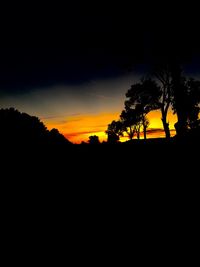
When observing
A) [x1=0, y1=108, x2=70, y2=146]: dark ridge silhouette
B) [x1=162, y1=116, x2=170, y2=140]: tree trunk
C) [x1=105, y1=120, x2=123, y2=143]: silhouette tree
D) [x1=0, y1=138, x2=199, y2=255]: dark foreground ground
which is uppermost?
[x1=105, y1=120, x2=123, y2=143]: silhouette tree

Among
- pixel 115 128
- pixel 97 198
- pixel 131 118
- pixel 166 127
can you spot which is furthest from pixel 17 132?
pixel 115 128

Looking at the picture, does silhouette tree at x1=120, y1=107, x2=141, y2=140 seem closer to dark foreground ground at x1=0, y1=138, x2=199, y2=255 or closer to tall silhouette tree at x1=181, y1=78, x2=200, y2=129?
tall silhouette tree at x1=181, y1=78, x2=200, y2=129

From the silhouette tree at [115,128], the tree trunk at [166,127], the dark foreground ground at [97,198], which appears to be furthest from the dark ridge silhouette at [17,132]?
the silhouette tree at [115,128]

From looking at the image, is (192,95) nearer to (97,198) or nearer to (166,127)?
(166,127)

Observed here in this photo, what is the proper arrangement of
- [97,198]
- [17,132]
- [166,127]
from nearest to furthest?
[97,198]
[17,132]
[166,127]

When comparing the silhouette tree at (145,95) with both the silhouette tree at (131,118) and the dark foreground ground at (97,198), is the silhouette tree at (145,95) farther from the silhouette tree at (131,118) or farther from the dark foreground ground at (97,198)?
the dark foreground ground at (97,198)

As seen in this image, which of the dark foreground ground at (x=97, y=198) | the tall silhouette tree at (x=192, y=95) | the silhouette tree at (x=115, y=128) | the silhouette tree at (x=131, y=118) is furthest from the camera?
the silhouette tree at (x=115, y=128)

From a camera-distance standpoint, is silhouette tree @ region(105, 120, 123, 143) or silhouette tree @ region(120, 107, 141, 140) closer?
silhouette tree @ region(120, 107, 141, 140)

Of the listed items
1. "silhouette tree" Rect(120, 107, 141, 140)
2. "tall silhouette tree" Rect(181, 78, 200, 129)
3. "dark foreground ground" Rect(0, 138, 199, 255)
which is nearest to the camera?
"dark foreground ground" Rect(0, 138, 199, 255)

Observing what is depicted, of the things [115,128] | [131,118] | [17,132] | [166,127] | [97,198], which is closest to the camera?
[97,198]

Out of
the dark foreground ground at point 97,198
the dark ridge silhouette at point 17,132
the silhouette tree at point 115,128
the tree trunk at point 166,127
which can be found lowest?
the dark foreground ground at point 97,198

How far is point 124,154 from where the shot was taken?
1022 cm

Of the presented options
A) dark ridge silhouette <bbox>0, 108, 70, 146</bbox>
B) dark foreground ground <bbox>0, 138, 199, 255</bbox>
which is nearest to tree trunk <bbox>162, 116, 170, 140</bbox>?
dark foreground ground <bbox>0, 138, 199, 255</bbox>

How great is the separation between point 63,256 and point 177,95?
1305 centimetres
